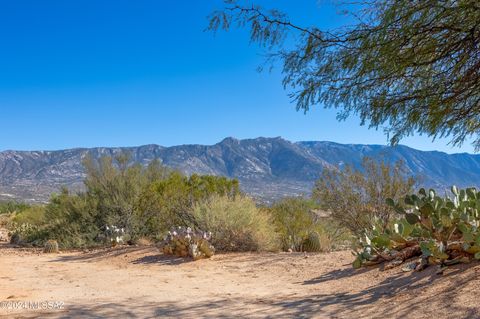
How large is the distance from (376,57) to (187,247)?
6911 mm

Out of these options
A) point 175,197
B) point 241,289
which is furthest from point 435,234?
point 175,197

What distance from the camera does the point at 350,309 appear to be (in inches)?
214

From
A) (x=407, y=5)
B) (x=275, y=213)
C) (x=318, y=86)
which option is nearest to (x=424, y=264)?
(x=318, y=86)

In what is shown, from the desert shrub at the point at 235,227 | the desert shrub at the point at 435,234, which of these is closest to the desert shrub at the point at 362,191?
the desert shrub at the point at 235,227

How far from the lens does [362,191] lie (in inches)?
578

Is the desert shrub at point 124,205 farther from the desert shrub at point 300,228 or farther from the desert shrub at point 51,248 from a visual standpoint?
the desert shrub at point 300,228

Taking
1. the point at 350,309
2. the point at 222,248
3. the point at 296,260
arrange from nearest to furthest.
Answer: the point at 350,309, the point at 296,260, the point at 222,248

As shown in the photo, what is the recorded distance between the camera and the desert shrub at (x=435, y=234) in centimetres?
636

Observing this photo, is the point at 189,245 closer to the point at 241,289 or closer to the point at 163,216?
the point at 241,289

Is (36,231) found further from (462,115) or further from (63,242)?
(462,115)

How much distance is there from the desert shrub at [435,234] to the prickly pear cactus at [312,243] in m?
4.39

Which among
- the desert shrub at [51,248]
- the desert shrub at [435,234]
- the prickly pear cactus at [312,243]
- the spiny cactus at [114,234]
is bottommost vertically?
the prickly pear cactus at [312,243]

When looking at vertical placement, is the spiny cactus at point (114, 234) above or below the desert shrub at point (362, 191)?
below

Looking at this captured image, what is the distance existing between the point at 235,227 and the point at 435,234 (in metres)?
5.86
